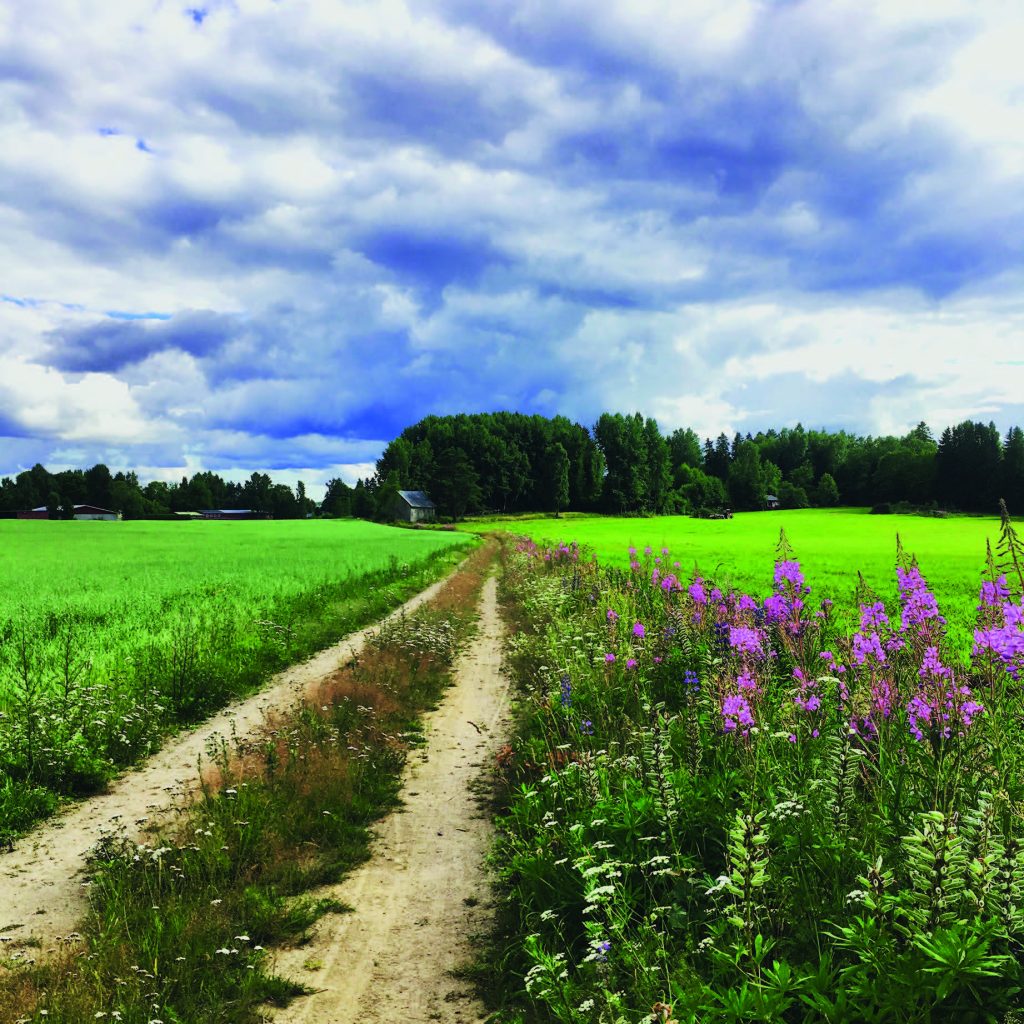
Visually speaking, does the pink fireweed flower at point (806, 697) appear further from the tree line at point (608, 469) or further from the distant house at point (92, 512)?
the distant house at point (92, 512)

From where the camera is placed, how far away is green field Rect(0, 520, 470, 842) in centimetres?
790

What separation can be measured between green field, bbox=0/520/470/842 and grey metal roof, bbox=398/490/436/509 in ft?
254

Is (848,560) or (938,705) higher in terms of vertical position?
(938,705)

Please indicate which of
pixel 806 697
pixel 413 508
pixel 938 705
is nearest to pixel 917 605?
pixel 806 697

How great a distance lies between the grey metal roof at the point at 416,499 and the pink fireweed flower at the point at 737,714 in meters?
104

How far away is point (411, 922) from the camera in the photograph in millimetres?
5020

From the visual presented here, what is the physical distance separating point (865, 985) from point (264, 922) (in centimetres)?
413

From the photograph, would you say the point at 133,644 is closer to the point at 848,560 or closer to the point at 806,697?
the point at 806,697

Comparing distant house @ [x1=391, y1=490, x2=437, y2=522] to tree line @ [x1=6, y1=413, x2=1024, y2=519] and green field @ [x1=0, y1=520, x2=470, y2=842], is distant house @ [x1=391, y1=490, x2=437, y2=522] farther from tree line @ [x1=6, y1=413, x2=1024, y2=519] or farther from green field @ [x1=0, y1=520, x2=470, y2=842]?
green field @ [x1=0, y1=520, x2=470, y2=842]

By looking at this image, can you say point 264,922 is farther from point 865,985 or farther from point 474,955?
point 865,985

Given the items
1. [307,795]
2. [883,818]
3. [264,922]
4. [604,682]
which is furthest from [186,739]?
[883,818]

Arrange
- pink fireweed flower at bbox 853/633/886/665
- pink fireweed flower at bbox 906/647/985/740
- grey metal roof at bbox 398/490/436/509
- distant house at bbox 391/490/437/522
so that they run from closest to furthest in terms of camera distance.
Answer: pink fireweed flower at bbox 906/647/985/740 → pink fireweed flower at bbox 853/633/886/665 → distant house at bbox 391/490/437/522 → grey metal roof at bbox 398/490/436/509

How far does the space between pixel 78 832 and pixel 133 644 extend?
659 cm

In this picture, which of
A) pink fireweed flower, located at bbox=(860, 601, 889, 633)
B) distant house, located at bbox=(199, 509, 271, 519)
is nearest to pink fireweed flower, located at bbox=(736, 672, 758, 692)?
pink fireweed flower, located at bbox=(860, 601, 889, 633)
